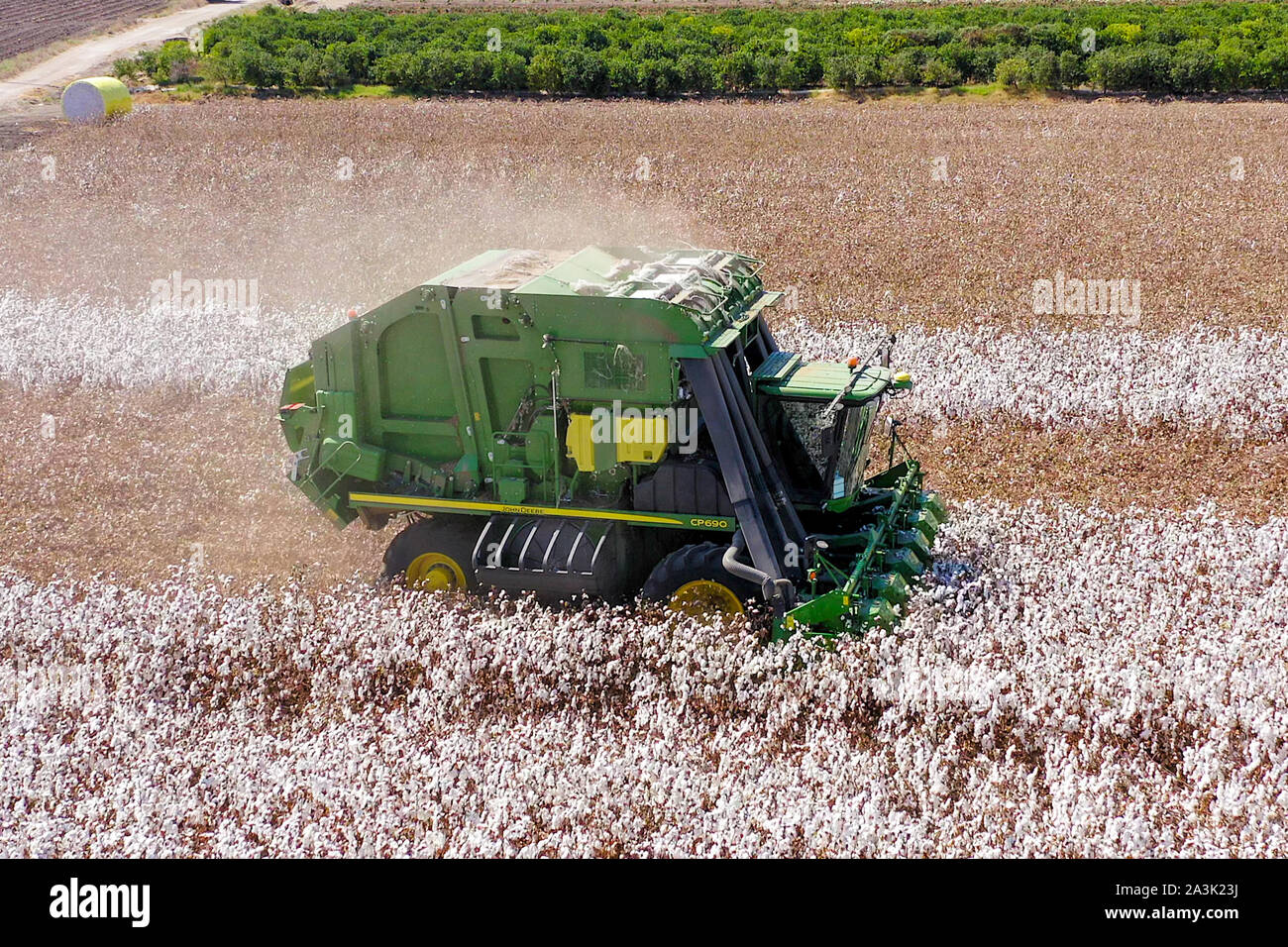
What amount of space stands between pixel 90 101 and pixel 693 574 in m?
34.2

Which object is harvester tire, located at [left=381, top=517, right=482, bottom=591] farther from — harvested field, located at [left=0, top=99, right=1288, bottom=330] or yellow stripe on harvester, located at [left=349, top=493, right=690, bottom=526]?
harvested field, located at [left=0, top=99, right=1288, bottom=330]

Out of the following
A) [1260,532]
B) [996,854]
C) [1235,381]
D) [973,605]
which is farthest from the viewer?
[1235,381]

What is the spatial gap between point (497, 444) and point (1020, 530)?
499 cm

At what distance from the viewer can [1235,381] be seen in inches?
584

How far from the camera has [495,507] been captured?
33.8ft

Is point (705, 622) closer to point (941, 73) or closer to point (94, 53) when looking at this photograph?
point (941, 73)

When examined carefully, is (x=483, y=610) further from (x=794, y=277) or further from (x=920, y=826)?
(x=794, y=277)

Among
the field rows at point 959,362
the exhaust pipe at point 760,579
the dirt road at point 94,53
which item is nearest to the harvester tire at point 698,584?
the exhaust pipe at point 760,579

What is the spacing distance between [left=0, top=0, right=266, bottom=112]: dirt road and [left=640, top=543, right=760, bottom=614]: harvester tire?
39465 millimetres

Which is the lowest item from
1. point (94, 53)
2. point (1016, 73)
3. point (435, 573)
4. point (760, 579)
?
point (435, 573)

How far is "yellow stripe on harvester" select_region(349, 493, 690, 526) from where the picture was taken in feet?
32.6

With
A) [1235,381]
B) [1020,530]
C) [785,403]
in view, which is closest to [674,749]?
[785,403]

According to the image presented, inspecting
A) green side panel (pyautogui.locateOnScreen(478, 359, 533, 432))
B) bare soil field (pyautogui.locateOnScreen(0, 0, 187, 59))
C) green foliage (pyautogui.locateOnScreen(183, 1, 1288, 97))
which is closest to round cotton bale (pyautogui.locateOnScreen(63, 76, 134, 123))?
green foliage (pyautogui.locateOnScreen(183, 1, 1288, 97))

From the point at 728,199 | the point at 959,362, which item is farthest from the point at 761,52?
the point at 959,362
